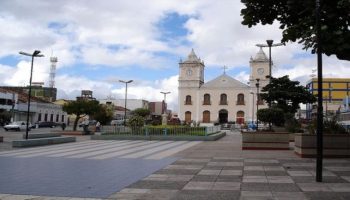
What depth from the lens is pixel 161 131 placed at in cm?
3356

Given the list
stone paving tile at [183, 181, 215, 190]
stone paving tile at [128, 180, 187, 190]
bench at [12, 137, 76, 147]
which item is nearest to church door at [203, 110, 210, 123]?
bench at [12, 137, 76, 147]

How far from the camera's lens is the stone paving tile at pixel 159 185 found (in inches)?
404

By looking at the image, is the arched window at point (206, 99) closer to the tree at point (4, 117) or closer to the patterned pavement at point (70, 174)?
the tree at point (4, 117)

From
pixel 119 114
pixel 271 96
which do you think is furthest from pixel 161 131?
pixel 119 114

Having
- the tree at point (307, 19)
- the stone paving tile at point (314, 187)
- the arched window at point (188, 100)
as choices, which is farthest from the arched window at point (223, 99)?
the stone paving tile at point (314, 187)

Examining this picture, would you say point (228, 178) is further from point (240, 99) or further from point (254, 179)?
point (240, 99)

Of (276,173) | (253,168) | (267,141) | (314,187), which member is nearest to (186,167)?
(253,168)

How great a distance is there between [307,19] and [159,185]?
20.3 feet

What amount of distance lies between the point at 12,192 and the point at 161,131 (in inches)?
941

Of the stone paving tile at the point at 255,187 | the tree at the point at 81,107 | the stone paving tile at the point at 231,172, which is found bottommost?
the stone paving tile at the point at 255,187

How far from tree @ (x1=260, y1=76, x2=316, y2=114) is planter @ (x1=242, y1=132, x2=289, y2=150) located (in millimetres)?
15567

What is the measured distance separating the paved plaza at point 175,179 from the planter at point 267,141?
4691 mm

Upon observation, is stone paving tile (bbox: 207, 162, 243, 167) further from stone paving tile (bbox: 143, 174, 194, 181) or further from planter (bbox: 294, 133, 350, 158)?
planter (bbox: 294, 133, 350, 158)

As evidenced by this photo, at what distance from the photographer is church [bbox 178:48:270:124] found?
103 m
